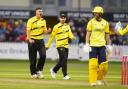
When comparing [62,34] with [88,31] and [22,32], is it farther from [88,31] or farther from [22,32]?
[22,32]

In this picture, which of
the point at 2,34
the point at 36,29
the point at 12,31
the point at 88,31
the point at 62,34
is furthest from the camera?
the point at 12,31

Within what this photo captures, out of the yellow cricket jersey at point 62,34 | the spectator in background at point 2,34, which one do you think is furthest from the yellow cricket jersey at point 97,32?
the spectator in background at point 2,34

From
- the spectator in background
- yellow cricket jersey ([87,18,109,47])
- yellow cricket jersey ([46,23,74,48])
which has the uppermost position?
yellow cricket jersey ([87,18,109,47])

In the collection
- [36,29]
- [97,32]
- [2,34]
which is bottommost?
[2,34]

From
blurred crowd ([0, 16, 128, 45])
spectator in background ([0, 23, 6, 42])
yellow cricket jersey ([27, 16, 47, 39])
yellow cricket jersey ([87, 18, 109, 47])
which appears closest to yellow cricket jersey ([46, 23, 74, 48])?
yellow cricket jersey ([27, 16, 47, 39])

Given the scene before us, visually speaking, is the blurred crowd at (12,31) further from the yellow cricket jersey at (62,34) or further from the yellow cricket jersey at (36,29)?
the yellow cricket jersey at (36,29)

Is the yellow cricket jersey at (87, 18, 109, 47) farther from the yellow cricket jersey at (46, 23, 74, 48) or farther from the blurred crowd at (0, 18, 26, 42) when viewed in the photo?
the blurred crowd at (0, 18, 26, 42)

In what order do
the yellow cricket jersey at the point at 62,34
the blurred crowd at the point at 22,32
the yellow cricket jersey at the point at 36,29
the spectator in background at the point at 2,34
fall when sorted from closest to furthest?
1. the yellow cricket jersey at the point at 36,29
2. the yellow cricket jersey at the point at 62,34
3. the blurred crowd at the point at 22,32
4. the spectator in background at the point at 2,34

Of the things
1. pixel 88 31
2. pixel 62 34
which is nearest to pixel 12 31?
pixel 62 34

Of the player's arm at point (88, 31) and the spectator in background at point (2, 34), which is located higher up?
the player's arm at point (88, 31)

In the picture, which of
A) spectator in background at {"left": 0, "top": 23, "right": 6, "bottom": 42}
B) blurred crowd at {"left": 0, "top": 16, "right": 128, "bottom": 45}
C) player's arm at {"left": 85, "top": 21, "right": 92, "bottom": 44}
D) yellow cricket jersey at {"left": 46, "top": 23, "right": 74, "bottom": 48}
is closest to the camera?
player's arm at {"left": 85, "top": 21, "right": 92, "bottom": 44}

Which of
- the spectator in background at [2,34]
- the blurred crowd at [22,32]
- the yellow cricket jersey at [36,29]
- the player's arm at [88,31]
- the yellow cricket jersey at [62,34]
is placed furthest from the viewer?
the spectator in background at [2,34]

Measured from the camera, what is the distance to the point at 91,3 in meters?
42.7

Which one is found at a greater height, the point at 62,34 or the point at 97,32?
the point at 97,32
